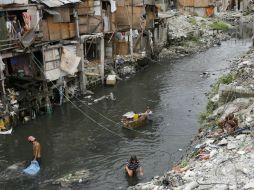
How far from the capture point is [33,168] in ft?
60.6

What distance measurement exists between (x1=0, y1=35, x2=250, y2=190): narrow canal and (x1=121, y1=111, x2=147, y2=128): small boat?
0.40 meters

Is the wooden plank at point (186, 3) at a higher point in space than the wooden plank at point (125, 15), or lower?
higher

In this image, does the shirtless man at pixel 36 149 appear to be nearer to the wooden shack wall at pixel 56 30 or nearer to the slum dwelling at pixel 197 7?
the wooden shack wall at pixel 56 30

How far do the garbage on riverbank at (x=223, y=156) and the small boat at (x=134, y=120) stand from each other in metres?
5.24

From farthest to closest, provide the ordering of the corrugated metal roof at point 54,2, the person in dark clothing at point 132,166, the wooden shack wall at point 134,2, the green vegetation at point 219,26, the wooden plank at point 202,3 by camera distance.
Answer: the wooden plank at point 202,3 < the green vegetation at point 219,26 < the wooden shack wall at point 134,2 < the corrugated metal roof at point 54,2 < the person in dark clothing at point 132,166

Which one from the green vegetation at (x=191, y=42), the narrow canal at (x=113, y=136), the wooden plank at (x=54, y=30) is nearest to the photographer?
the narrow canal at (x=113, y=136)

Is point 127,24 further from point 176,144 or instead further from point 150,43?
point 176,144

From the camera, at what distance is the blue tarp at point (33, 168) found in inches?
722

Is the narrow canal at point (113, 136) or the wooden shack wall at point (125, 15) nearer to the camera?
the narrow canal at point (113, 136)

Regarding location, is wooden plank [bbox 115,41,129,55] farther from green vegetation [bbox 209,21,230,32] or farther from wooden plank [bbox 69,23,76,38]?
green vegetation [bbox 209,21,230,32]

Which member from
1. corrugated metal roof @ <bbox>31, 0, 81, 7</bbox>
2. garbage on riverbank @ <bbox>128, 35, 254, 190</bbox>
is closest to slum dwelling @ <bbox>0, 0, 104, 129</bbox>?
corrugated metal roof @ <bbox>31, 0, 81, 7</bbox>

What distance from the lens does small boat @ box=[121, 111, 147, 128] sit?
76.8 ft

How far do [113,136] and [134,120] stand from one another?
1593 mm

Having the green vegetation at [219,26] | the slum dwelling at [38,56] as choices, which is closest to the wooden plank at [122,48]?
the slum dwelling at [38,56]
